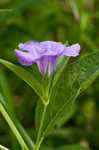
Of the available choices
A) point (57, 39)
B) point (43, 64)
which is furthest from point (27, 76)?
point (57, 39)

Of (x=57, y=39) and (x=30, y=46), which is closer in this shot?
(x=30, y=46)

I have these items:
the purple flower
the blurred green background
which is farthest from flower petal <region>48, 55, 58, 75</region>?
the blurred green background

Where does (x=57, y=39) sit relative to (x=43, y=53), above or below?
below

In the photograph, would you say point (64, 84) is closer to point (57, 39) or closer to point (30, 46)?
point (30, 46)

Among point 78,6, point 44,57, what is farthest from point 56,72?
point 78,6

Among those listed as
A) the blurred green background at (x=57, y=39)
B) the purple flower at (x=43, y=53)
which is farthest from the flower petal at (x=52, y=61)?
the blurred green background at (x=57, y=39)

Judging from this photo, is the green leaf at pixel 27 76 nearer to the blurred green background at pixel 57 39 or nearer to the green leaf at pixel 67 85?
the green leaf at pixel 67 85
